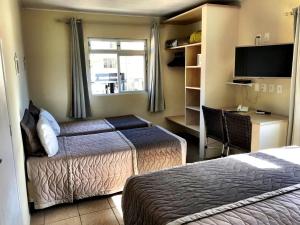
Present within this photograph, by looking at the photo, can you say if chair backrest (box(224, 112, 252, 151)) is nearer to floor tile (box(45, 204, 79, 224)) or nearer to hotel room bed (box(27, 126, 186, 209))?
hotel room bed (box(27, 126, 186, 209))

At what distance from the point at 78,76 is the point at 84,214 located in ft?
8.16

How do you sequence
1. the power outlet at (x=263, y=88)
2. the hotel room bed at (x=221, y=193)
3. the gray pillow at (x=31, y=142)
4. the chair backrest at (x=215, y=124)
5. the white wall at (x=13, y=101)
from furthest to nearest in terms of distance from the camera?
the power outlet at (x=263, y=88), the chair backrest at (x=215, y=124), the gray pillow at (x=31, y=142), the white wall at (x=13, y=101), the hotel room bed at (x=221, y=193)

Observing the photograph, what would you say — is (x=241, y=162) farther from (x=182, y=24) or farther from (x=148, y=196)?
(x=182, y=24)

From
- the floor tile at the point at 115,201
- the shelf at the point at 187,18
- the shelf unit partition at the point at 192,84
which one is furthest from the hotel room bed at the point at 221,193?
the shelf at the point at 187,18

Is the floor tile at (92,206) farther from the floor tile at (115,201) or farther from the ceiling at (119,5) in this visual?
the ceiling at (119,5)

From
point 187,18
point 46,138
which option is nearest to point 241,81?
point 187,18

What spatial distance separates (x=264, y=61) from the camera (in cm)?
307

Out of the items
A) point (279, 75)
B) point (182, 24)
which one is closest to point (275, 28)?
point (279, 75)

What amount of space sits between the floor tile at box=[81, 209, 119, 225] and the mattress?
1.34 m

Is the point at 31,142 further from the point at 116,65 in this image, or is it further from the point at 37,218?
the point at 116,65

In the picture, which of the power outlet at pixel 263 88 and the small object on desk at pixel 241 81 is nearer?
the power outlet at pixel 263 88

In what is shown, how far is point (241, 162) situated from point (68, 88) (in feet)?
11.1

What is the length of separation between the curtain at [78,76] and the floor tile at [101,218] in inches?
88.1

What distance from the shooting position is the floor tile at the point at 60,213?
2400 mm
